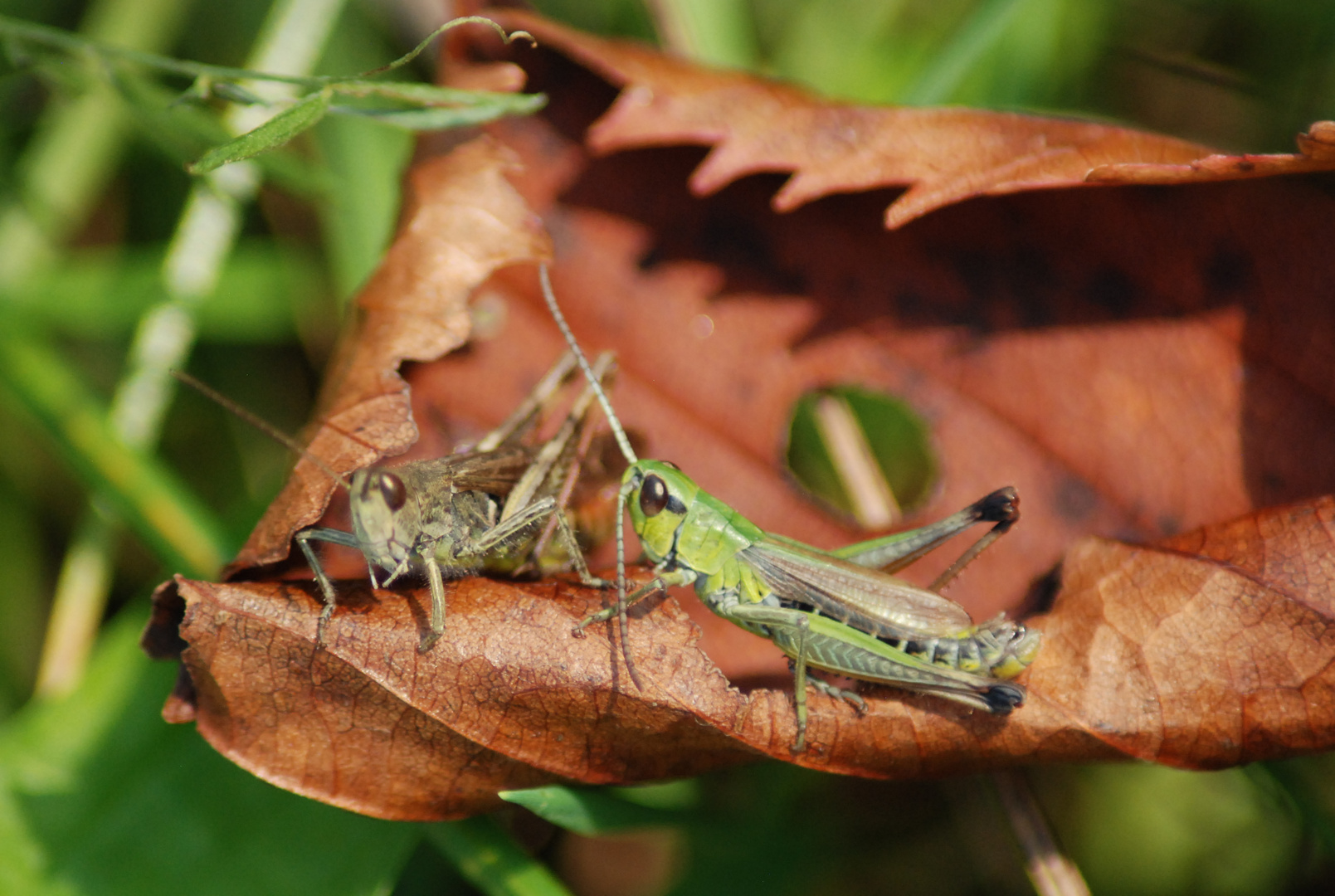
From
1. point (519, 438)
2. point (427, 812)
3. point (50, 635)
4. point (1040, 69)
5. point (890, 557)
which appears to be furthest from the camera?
point (1040, 69)

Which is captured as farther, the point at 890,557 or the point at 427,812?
the point at 890,557

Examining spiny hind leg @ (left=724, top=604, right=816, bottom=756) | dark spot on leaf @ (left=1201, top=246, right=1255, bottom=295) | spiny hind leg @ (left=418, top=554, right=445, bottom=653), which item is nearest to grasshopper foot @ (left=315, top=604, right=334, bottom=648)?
spiny hind leg @ (left=418, top=554, right=445, bottom=653)

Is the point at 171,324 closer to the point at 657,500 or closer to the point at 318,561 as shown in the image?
the point at 318,561

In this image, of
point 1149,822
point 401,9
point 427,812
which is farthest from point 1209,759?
point 401,9

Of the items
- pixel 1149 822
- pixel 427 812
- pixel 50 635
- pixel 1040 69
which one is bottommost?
pixel 50 635

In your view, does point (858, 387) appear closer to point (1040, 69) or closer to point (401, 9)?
point (1040, 69)

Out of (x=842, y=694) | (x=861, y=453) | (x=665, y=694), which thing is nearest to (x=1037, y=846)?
(x=842, y=694)
